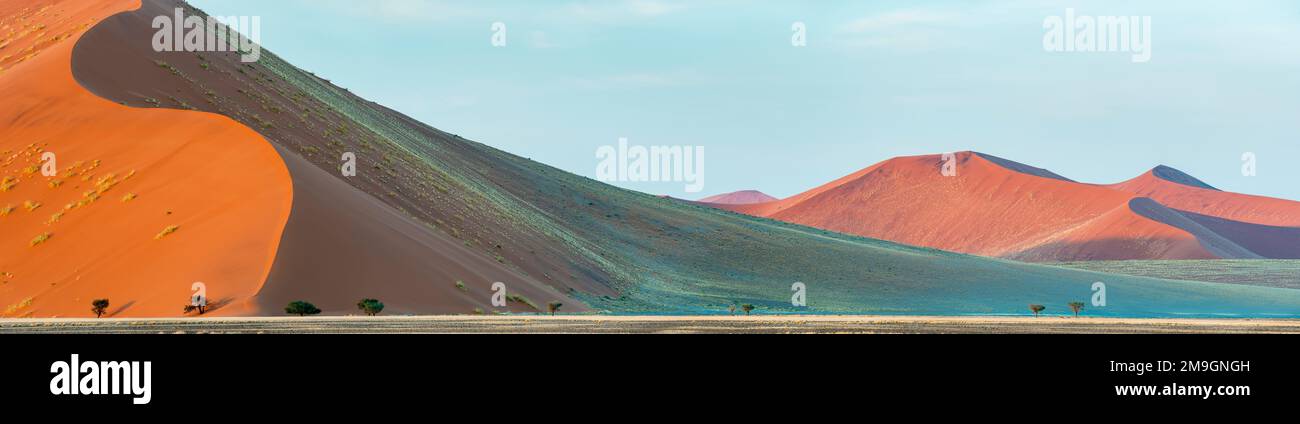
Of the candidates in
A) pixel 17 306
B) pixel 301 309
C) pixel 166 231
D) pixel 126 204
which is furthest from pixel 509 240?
pixel 301 309

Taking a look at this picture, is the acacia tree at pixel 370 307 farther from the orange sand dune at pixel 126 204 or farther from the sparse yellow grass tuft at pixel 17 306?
the sparse yellow grass tuft at pixel 17 306

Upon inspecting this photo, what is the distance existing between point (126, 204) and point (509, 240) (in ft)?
73.3

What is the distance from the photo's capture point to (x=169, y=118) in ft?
189

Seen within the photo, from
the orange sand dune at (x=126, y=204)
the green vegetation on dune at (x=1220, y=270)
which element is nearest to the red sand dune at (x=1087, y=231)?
the green vegetation on dune at (x=1220, y=270)

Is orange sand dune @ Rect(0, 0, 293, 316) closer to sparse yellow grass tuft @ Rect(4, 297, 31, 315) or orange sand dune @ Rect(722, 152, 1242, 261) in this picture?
sparse yellow grass tuft @ Rect(4, 297, 31, 315)

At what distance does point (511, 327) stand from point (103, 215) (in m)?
Result: 26.5

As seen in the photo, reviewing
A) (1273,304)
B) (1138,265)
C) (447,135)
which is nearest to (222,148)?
(447,135)

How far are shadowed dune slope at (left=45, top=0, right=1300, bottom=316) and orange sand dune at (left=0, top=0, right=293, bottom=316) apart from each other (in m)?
1.35

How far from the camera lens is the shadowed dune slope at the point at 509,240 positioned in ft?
163

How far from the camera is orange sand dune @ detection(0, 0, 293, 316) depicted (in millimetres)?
43875

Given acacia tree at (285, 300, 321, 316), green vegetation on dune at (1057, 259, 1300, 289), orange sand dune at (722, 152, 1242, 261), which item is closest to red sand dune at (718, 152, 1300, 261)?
orange sand dune at (722, 152, 1242, 261)

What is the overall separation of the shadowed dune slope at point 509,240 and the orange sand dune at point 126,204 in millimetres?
1350
